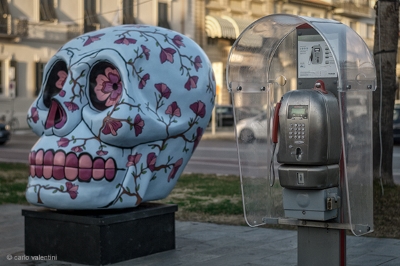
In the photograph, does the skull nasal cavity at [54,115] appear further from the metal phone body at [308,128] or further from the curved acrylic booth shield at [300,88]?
the metal phone body at [308,128]

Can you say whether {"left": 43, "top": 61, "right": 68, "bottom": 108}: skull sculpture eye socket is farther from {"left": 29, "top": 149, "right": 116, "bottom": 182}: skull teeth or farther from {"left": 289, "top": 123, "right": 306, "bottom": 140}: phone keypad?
{"left": 289, "top": 123, "right": 306, "bottom": 140}: phone keypad

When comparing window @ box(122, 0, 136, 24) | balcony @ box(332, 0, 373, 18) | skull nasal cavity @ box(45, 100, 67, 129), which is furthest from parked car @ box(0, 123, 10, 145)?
balcony @ box(332, 0, 373, 18)

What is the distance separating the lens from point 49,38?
37781 mm

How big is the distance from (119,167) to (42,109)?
1.08m

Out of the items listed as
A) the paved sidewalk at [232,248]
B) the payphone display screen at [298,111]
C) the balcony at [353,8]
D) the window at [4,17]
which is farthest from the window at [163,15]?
the payphone display screen at [298,111]

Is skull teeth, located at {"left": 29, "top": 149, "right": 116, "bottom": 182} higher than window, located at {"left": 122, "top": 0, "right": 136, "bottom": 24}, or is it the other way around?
window, located at {"left": 122, "top": 0, "right": 136, "bottom": 24}

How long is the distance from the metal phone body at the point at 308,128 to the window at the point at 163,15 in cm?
3664

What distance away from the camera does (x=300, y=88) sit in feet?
20.6

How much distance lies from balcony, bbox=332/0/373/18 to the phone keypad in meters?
47.9

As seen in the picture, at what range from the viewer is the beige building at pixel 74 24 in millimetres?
36031

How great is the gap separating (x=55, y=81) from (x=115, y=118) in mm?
1087

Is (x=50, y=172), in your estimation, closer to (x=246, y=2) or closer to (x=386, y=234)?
(x=386, y=234)

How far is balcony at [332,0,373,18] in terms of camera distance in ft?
172

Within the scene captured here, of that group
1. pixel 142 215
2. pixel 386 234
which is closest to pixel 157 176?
pixel 142 215
